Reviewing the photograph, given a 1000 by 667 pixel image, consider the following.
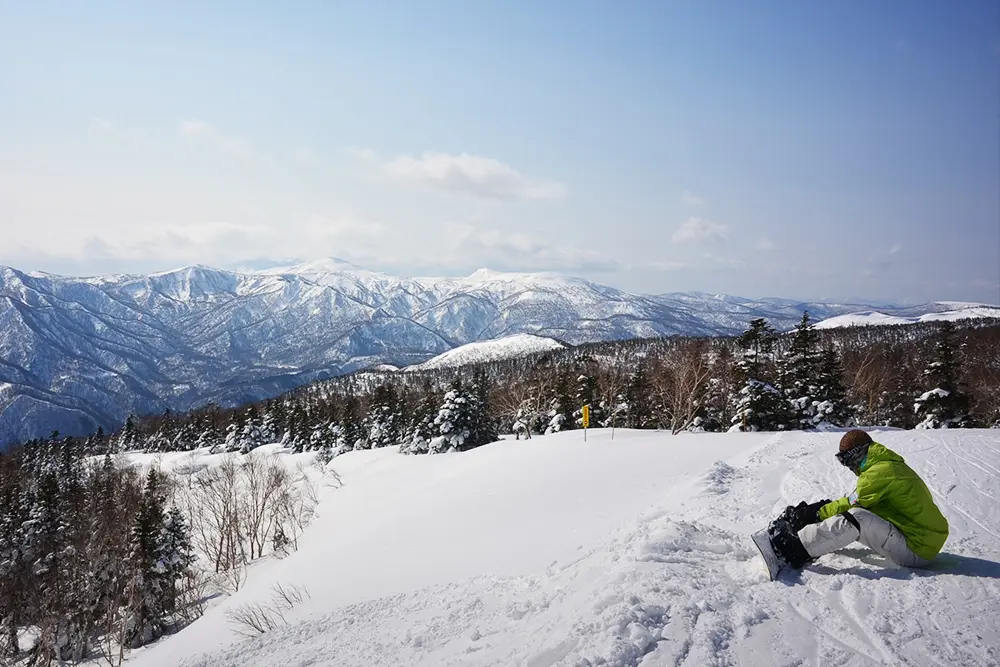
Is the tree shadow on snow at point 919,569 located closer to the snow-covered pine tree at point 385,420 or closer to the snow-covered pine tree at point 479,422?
the snow-covered pine tree at point 479,422

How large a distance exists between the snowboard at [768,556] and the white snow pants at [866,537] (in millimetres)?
376

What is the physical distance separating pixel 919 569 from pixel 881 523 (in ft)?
2.17

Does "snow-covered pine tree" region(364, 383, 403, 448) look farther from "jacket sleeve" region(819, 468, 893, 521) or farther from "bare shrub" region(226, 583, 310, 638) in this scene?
"jacket sleeve" region(819, 468, 893, 521)

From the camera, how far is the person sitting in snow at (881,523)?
464 cm

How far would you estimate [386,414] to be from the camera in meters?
54.4

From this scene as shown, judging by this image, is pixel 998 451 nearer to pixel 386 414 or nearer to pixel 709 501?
pixel 709 501

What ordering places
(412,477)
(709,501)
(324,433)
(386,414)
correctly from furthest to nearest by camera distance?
(324,433), (386,414), (412,477), (709,501)

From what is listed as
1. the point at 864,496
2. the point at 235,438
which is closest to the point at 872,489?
the point at 864,496

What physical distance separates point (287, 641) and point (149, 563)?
92.4ft

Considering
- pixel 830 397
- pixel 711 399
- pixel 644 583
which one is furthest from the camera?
pixel 711 399

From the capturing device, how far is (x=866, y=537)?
188 inches

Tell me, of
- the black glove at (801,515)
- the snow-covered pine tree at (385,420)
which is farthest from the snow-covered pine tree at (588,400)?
the black glove at (801,515)

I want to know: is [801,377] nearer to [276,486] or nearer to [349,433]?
[276,486]

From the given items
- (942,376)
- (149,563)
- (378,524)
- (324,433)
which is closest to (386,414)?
(324,433)
